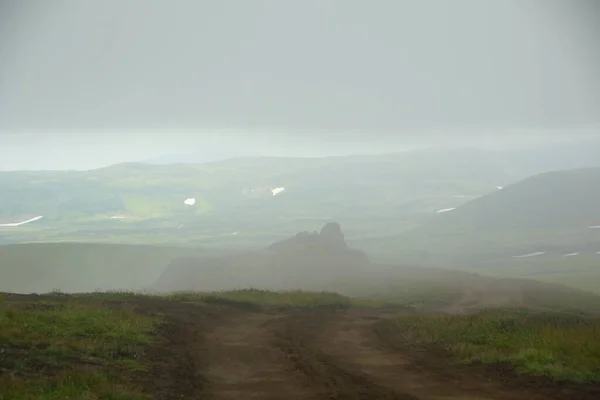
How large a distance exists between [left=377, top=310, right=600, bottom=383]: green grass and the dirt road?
147cm

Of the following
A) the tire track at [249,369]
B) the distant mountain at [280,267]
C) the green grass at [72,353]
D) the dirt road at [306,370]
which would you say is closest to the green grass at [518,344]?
the dirt road at [306,370]

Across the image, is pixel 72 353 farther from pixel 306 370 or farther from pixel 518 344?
pixel 518 344

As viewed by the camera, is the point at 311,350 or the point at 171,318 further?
the point at 171,318

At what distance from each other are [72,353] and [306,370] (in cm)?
934

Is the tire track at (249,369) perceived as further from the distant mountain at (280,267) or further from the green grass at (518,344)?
the distant mountain at (280,267)

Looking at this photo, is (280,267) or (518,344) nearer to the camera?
(518,344)

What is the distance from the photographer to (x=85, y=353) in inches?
997

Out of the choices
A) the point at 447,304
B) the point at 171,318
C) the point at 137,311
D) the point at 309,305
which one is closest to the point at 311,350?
the point at 171,318

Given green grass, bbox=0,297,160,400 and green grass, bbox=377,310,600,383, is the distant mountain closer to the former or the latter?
green grass, bbox=377,310,600,383

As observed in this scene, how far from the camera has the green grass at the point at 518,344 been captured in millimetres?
23891

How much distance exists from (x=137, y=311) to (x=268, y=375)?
1913cm

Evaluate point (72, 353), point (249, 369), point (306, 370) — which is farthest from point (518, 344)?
point (72, 353)

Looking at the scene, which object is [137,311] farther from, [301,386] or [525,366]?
[525,366]

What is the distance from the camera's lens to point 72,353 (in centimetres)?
2483
